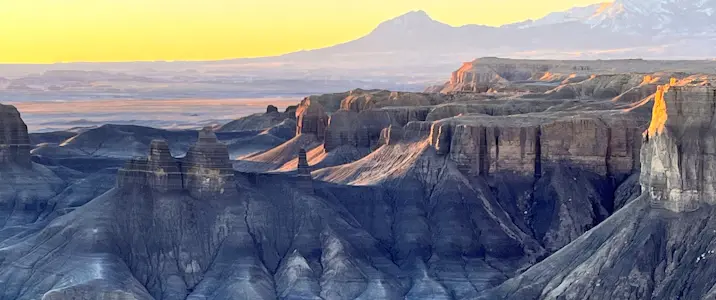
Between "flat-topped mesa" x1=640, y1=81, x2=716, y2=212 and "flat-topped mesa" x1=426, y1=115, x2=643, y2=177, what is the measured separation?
26347 millimetres

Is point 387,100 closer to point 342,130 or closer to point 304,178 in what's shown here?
point 342,130

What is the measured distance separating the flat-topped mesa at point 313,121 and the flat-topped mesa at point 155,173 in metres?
49.4

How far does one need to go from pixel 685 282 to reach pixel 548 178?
113 feet

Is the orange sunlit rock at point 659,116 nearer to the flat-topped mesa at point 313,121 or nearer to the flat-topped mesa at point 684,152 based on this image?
the flat-topped mesa at point 684,152

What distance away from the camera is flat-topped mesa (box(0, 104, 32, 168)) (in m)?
138

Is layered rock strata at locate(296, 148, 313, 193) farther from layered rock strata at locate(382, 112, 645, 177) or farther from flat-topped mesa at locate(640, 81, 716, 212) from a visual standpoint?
flat-topped mesa at locate(640, 81, 716, 212)

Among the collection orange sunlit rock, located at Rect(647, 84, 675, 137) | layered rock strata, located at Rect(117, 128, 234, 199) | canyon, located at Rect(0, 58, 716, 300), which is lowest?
canyon, located at Rect(0, 58, 716, 300)

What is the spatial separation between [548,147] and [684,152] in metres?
29.5

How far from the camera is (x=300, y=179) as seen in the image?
4943 inches

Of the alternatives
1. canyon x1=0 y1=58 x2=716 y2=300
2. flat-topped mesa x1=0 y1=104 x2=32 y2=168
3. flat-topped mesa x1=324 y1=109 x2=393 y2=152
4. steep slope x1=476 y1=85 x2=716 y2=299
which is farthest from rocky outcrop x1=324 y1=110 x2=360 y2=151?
steep slope x1=476 y1=85 x2=716 y2=299

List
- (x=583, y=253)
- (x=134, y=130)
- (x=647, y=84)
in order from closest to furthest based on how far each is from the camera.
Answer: (x=583, y=253) < (x=647, y=84) < (x=134, y=130)

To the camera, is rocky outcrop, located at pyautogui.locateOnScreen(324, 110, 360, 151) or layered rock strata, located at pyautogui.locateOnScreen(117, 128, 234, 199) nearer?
layered rock strata, located at pyautogui.locateOnScreen(117, 128, 234, 199)

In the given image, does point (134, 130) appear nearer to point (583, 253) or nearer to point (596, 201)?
point (596, 201)

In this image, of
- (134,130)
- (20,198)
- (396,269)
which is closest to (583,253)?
(396,269)
